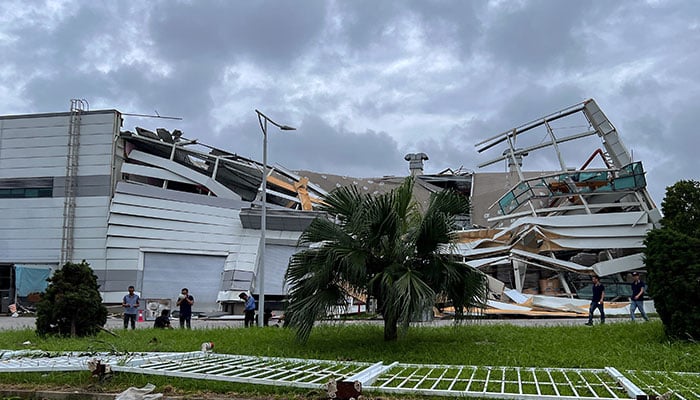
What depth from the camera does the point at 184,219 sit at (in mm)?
42562

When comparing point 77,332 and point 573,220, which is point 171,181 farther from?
point 77,332

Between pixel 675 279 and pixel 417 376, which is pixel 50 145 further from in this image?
pixel 675 279

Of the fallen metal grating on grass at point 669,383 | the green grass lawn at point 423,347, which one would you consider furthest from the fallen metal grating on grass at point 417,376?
the green grass lawn at point 423,347

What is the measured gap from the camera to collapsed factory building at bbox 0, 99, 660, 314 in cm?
3756

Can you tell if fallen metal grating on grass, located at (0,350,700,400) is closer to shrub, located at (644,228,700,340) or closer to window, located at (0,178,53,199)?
shrub, located at (644,228,700,340)

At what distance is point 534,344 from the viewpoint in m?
11.9

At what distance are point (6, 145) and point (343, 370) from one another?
135 ft

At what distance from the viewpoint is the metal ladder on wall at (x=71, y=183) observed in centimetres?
4078

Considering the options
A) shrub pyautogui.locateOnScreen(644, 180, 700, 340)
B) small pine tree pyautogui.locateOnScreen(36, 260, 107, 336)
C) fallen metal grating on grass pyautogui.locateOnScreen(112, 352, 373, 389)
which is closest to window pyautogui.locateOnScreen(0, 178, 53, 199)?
small pine tree pyautogui.locateOnScreen(36, 260, 107, 336)

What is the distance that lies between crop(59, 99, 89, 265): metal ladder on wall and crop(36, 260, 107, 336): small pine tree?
2730 centimetres

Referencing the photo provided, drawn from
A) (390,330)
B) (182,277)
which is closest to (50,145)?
(182,277)

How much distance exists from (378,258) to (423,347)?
190 centimetres

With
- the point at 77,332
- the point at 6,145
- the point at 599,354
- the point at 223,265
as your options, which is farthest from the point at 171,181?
the point at 599,354

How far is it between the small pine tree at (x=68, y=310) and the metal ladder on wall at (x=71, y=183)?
2730 centimetres
